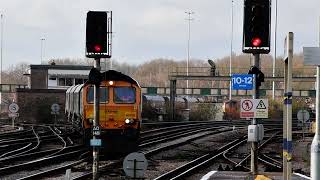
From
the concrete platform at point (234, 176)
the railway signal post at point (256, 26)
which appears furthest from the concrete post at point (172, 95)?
the railway signal post at point (256, 26)

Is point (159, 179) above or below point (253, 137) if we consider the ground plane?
below

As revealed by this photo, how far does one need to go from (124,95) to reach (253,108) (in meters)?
9.32

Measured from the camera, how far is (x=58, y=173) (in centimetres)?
1770

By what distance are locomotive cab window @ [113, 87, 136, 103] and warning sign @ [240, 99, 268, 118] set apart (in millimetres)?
9077

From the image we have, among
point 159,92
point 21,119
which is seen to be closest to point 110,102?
point 21,119

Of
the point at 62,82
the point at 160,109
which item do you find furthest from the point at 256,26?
the point at 62,82

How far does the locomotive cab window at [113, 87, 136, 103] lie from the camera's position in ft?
74.3

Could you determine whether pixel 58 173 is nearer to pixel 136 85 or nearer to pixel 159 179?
pixel 159 179

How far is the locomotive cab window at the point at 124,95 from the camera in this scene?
22656 mm

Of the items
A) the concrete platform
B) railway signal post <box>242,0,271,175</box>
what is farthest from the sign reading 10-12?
the concrete platform

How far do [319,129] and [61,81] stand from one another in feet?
240

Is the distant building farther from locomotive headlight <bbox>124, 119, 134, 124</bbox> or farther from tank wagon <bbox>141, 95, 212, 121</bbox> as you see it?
locomotive headlight <bbox>124, 119, 134, 124</bbox>

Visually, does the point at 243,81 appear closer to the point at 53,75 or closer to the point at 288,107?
the point at 288,107

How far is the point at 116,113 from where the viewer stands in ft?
73.6
